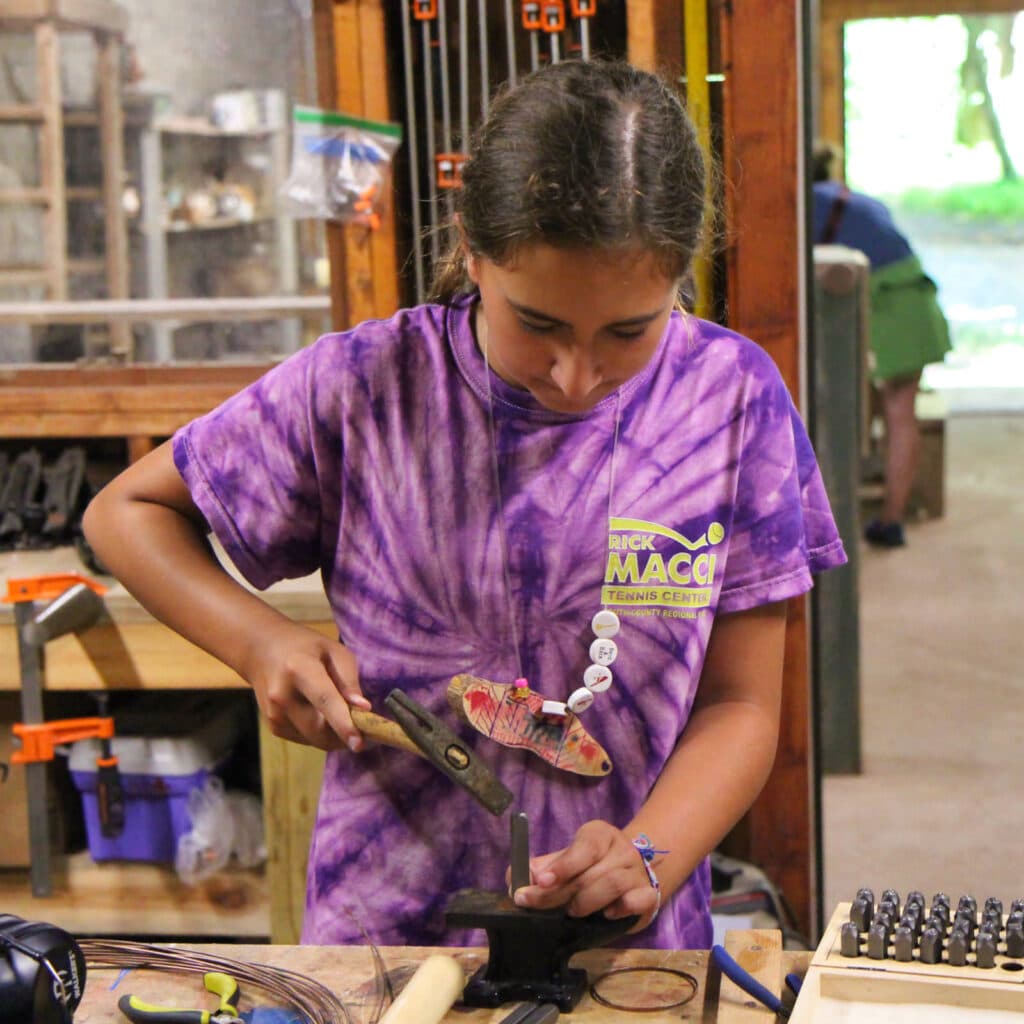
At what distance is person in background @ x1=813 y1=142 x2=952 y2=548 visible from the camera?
17.4 ft

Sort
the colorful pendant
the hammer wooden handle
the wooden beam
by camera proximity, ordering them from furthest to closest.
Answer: the wooden beam
the colorful pendant
the hammer wooden handle

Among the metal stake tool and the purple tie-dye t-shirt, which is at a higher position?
the purple tie-dye t-shirt

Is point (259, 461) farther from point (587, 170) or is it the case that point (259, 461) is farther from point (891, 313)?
point (891, 313)

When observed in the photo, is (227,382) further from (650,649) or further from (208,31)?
(650,649)

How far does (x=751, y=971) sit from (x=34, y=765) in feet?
5.58

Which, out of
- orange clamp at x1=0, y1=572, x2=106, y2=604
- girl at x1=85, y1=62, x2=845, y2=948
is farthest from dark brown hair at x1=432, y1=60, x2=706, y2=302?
orange clamp at x1=0, y1=572, x2=106, y2=604

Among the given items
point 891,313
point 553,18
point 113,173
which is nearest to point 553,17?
point 553,18

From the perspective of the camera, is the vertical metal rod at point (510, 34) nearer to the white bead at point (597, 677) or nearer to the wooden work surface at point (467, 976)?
the white bead at point (597, 677)

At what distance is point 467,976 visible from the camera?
112cm

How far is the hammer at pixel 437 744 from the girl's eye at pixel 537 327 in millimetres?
307

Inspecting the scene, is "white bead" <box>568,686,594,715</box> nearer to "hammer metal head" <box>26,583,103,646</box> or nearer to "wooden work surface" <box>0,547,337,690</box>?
"wooden work surface" <box>0,547,337,690</box>

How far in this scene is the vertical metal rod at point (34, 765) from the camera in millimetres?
2354

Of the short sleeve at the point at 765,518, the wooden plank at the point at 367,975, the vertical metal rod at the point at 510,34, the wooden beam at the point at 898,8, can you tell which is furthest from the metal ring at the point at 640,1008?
the wooden beam at the point at 898,8

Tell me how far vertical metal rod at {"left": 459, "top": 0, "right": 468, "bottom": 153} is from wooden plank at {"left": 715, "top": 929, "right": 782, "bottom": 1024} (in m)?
1.62
